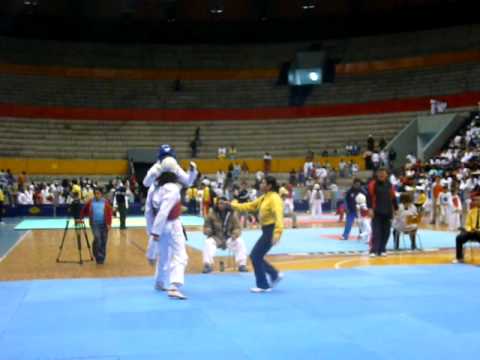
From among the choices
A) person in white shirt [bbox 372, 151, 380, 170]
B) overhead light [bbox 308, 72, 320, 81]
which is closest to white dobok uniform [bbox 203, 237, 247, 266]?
person in white shirt [bbox 372, 151, 380, 170]

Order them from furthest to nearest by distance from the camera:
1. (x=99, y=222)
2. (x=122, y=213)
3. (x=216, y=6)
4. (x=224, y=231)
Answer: (x=216, y=6), (x=122, y=213), (x=99, y=222), (x=224, y=231)

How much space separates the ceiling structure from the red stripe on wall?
22.4 ft

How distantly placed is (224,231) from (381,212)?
3.78 m

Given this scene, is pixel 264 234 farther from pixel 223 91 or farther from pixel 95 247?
pixel 223 91

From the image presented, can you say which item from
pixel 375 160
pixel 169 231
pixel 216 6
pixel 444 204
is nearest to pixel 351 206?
pixel 444 204

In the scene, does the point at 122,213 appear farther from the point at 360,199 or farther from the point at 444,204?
the point at 444,204

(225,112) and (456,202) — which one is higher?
(225,112)

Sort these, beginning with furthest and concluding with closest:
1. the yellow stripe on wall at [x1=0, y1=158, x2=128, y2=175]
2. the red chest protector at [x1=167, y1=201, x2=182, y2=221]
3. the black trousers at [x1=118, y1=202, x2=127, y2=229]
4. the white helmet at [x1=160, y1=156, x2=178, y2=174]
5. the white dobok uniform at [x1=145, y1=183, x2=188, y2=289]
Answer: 1. the yellow stripe on wall at [x1=0, y1=158, x2=128, y2=175]
2. the black trousers at [x1=118, y1=202, x2=127, y2=229]
3. the white helmet at [x1=160, y1=156, x2=178, y2=174]
4. the red chest protector at [x1=167, y1=201, x2=182, y2=221]
5. the white dobok uniform at [x1=145, y1=183, x2=188, y2=289]

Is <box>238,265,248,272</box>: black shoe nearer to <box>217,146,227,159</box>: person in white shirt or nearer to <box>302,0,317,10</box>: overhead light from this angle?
<box>217,146,227,159</box>: person in white shirt

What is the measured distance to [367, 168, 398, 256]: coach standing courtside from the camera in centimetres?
1315

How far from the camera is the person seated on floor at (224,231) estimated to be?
11227mm

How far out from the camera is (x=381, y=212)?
43.5ft

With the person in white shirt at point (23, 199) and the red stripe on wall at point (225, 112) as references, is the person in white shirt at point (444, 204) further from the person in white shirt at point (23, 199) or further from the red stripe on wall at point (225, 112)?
the person in white shirt at point (23, 199)

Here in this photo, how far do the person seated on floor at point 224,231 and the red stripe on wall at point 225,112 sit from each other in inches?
1169
